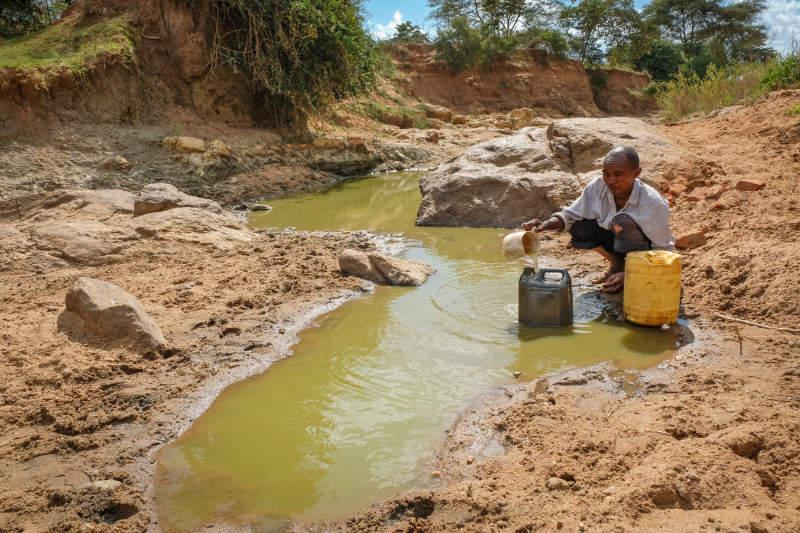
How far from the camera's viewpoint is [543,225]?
14.6ft

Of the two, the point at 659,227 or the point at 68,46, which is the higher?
the point at 68,46

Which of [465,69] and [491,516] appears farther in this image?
[465,69]

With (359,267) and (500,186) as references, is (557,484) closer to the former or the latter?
(359,267)

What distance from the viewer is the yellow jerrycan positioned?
157 inches

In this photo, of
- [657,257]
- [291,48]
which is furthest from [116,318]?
[291,48]

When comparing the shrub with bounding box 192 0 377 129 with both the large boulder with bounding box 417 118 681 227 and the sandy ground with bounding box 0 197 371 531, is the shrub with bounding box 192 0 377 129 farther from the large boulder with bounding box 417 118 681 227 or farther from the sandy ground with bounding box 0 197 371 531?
the sandy ground with bounding box 0 197 371 531

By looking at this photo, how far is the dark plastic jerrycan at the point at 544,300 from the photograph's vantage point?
13.8ft

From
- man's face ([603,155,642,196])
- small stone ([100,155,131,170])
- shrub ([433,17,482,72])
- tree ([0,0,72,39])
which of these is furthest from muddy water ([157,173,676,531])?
shrub ([433,17,482,72])

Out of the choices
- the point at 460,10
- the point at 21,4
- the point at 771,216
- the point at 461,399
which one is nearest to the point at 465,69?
the point at 460,10

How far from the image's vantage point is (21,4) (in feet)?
37.9

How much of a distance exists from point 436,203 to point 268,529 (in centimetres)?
568

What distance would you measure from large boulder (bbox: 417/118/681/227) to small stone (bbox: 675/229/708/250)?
1.74m

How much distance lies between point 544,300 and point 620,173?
99cm

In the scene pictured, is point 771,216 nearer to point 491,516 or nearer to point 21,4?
point 491,516
